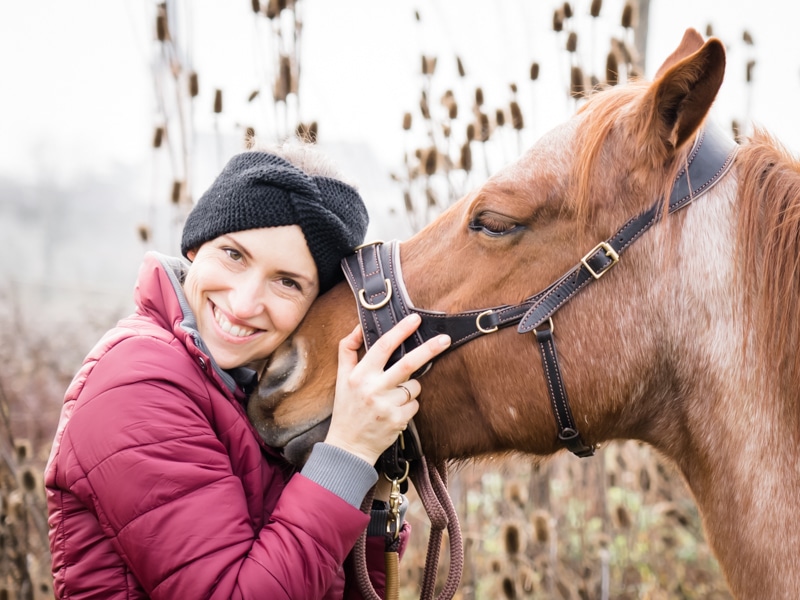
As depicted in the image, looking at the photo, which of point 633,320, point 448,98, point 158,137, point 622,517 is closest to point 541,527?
point 622,517

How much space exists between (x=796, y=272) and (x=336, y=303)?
118 cm

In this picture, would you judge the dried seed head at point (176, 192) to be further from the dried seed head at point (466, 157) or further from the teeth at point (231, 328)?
the teeth at point (231, 328)

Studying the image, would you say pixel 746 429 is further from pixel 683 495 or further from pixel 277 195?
pixel 683 495

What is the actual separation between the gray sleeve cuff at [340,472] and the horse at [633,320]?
125mm

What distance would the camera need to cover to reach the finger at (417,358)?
1727 millimetres

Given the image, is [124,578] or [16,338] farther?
[16,338]

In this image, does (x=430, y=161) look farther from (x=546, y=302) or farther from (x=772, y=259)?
(x=772, y=259)

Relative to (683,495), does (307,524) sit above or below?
above

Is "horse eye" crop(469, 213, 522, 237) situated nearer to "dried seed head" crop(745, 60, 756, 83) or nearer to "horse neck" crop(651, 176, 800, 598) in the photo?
"horse neck" crop(651, 176, 800, 598)

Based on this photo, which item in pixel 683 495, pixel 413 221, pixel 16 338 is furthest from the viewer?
pixel 16 338

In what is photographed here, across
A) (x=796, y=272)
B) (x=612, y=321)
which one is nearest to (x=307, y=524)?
(x=612, y=321)

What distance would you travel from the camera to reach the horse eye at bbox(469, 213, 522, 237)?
→ 179 centimetres

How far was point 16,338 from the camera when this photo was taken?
6527mm

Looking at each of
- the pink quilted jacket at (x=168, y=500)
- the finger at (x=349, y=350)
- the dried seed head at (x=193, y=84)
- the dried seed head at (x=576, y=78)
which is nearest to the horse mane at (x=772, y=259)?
the finger at (x=349, y=350)
